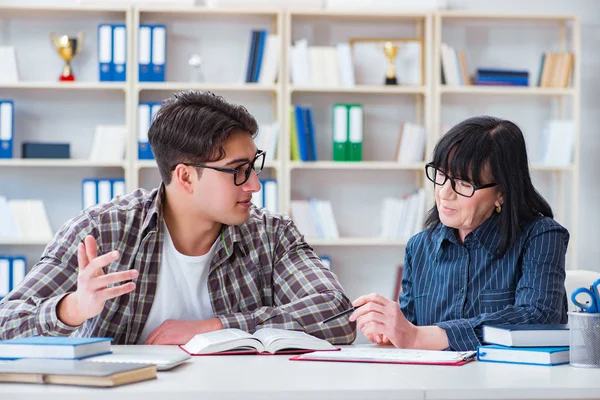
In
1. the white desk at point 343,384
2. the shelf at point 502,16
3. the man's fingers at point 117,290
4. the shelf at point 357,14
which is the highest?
the shelf at point 502,16

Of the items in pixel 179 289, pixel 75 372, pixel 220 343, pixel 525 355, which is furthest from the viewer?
pixel 179 289

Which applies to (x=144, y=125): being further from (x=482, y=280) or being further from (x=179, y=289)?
(x=482, y=280)

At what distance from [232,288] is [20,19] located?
110 inches

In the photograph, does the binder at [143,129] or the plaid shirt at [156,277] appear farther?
the binder at [143,129]

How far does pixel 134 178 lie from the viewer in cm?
411

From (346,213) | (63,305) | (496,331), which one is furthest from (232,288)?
(346,213)

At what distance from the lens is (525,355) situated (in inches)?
59.9

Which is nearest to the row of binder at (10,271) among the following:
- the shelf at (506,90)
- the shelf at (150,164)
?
the shelf at (150,164)

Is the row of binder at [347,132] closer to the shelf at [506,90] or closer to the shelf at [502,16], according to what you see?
the shelf at [506,90]

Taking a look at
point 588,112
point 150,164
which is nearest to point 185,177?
point 150,164

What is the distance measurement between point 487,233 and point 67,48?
9.38 ft

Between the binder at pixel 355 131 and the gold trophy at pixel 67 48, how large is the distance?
1.42 m

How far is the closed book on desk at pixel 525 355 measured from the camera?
1.50 m

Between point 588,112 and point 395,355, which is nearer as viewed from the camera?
point 395,355
